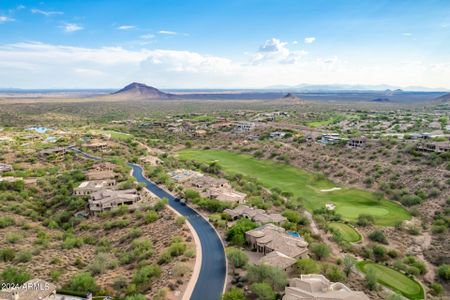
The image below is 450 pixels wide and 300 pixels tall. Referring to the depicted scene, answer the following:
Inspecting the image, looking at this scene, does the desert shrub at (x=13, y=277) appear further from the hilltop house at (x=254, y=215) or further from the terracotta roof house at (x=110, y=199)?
the hilltop house at (x=254, y=215)

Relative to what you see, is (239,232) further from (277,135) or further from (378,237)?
(277,135)

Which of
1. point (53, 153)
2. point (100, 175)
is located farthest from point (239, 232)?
point (53, 153)

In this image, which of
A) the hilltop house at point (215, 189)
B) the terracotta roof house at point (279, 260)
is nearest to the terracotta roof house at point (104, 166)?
the hilltop house at point (215, 189)

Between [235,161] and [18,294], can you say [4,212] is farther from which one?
[235,161]

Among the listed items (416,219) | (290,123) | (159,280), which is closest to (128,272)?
(159,280)

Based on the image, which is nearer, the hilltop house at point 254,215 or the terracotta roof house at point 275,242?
the terracotta roof house at point 275,242
